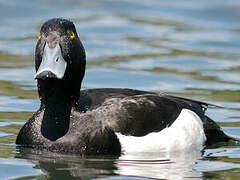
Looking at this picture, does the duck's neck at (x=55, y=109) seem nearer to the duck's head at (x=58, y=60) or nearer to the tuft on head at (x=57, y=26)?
the duck's head at (x=58, y=60)

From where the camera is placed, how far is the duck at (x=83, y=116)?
6.82 metres

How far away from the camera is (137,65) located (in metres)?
12.0

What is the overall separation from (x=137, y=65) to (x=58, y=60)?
5.33 metres

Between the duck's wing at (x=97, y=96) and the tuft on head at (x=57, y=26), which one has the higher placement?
the tuft on head at (x=57, y=26)

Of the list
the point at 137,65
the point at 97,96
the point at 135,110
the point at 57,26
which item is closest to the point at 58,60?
the point at 57,26

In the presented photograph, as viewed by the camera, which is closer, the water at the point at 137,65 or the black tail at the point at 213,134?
the water at the point at 137,65

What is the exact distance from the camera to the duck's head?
6648 millimetres

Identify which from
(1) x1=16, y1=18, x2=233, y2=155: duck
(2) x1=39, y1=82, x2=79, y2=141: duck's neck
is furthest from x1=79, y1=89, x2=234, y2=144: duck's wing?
(2) x1=39, y1=82, x2=79, y2=141: duck's neck

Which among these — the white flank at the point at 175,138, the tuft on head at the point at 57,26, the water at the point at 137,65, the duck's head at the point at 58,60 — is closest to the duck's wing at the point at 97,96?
the duck's head at the point at 58,60

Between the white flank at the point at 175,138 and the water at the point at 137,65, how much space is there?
97mm

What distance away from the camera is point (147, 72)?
11.5 meters

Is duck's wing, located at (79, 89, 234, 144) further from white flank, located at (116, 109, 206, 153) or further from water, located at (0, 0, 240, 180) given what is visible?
water, located at (0, 0, 240, 180)

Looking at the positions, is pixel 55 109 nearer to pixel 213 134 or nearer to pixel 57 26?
pixel 57 26

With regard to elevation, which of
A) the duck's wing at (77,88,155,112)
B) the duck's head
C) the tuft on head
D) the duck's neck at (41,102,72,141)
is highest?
the tuft on head
